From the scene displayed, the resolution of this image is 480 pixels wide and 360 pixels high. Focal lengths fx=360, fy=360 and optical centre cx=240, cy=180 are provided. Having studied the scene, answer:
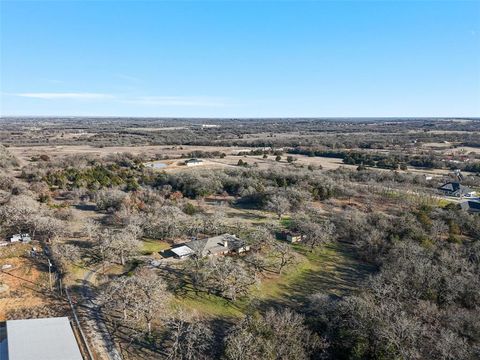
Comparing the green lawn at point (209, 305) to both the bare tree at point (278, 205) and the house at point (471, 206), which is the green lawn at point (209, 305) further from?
the house at point (471, 206)

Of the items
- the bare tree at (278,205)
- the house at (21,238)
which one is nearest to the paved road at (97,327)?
the house at (21,238)

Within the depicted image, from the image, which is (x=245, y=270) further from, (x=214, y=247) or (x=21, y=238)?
(x=21, y=238)

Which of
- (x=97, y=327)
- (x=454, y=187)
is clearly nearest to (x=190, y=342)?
(x=97, y=327)

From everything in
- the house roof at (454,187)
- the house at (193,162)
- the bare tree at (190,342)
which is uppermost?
the house at (193,162)

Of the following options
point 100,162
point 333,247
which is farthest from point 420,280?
point 100,162

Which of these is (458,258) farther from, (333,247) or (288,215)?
(288,215)

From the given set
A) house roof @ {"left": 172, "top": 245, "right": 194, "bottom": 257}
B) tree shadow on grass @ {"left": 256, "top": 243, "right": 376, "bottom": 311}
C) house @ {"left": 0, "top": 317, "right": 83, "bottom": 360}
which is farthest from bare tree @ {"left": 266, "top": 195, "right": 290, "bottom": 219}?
house @ {"left": 0, "top": 317, "right": 83, "bottom": 360}
